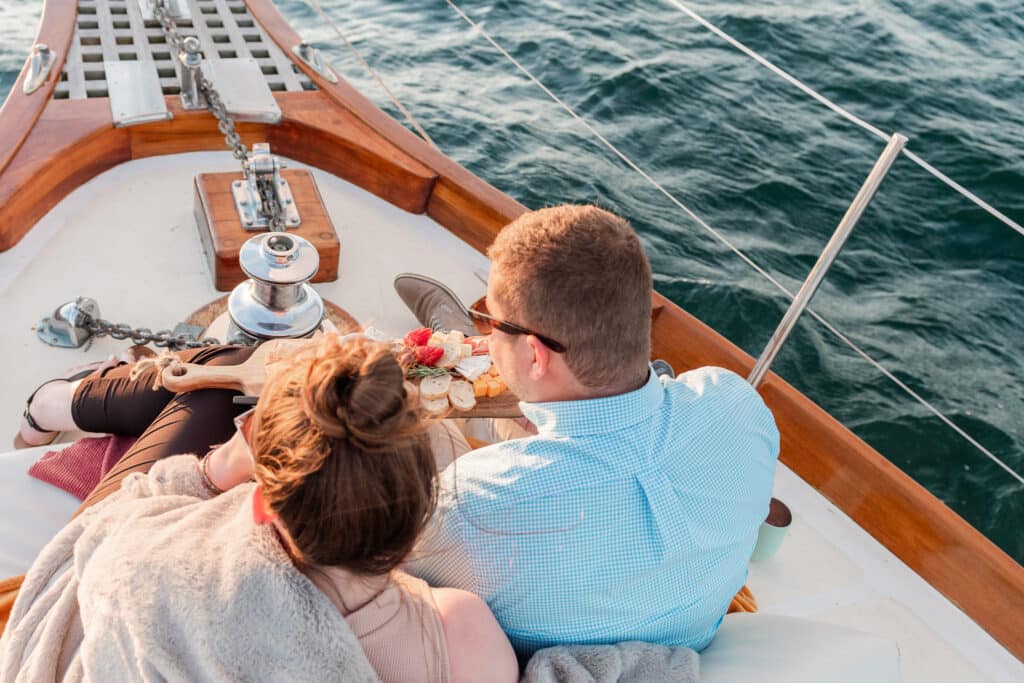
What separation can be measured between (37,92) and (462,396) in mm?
1593

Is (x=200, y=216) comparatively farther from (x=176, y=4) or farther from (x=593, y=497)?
(x=593, y=497)

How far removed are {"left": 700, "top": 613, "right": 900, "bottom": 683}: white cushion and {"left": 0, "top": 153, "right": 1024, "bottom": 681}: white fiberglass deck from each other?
20.1 inches

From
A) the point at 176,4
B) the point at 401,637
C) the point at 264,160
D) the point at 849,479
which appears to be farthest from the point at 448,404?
the point at 176,4

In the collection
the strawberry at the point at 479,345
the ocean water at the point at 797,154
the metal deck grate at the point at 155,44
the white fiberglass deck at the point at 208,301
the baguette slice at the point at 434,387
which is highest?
the metal deck grate at the point at 155,44

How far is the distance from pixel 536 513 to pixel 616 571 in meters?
0.12

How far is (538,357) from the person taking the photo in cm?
113

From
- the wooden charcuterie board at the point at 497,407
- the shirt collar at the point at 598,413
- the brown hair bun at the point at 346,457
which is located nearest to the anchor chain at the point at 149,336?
the wooden charcuterie board at the point at 497,407

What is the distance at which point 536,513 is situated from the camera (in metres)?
0.97

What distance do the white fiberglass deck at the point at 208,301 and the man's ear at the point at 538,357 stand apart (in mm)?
785

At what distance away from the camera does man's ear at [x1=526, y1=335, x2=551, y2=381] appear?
1.11 m

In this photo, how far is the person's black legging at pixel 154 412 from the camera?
1.22 meters

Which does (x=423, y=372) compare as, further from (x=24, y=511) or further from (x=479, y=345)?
(x=24, y=511)

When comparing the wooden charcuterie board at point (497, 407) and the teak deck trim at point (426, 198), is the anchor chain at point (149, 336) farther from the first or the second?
the wooden charcuterie board at point (497, 407)

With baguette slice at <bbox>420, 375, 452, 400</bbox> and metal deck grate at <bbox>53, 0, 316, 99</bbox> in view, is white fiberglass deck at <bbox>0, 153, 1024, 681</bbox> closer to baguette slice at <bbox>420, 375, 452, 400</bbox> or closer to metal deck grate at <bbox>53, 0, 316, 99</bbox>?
metal deck grate at <bbox>53, 0, 316, 99</bbox>
